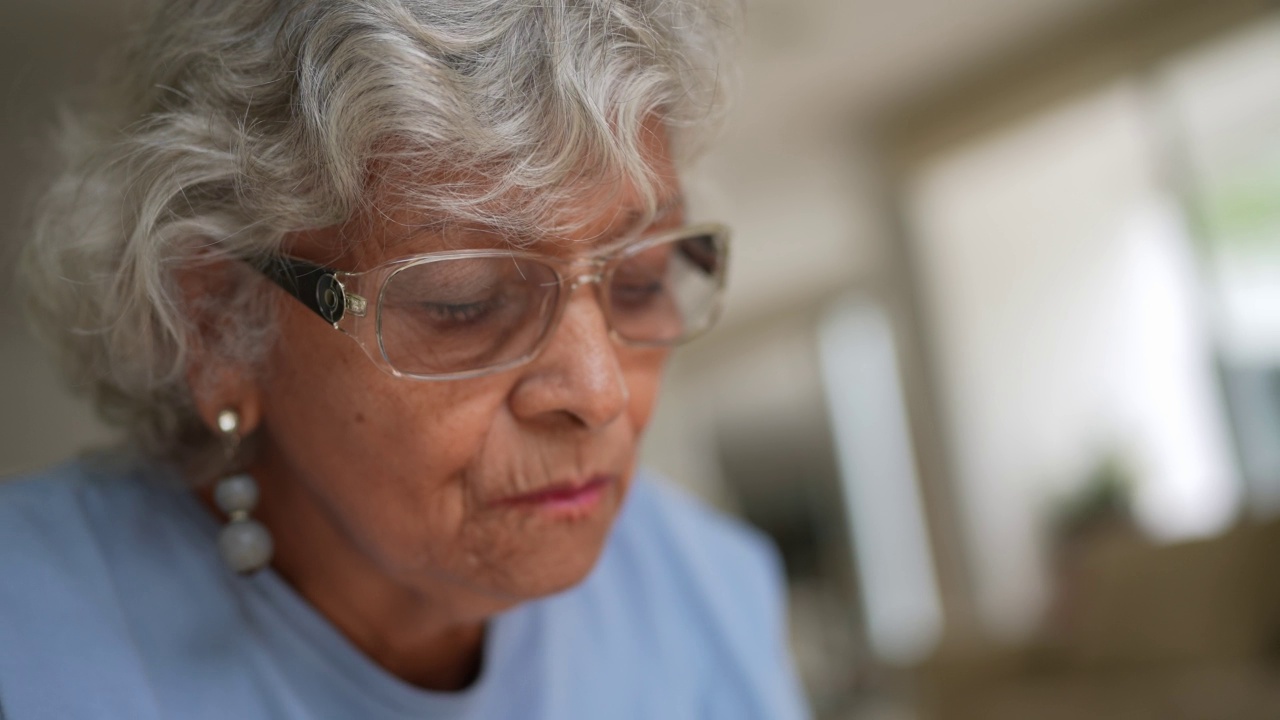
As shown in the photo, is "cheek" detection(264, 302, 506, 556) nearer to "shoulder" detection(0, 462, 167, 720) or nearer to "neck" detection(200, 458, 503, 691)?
"neck" detection(200, 458, 503, 691)

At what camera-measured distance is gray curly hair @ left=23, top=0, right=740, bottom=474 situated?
2.49 feet

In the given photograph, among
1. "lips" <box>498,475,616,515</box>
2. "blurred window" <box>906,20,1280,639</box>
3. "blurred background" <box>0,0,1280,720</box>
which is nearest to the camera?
"lips" <box>498,475,616,515</box>

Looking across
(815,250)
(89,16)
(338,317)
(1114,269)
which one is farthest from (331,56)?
(815,250)

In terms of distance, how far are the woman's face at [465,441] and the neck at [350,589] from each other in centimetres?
Result: 6

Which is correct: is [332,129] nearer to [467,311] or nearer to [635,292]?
[467,311]

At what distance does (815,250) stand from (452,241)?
7.51 metres

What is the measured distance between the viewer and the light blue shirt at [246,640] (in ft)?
2.53

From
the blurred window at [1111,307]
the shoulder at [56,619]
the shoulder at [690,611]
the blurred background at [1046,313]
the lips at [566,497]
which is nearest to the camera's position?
the shoulder at [56,619]

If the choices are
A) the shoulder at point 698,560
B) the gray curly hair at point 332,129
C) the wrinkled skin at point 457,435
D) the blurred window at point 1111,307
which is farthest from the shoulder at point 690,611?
the blurred window at point 1111,307

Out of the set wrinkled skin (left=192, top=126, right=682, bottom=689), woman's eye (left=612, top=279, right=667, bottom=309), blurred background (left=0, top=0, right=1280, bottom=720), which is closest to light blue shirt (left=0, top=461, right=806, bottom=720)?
wrinkled skin (left=192, top=126, right=682, bottom=689)

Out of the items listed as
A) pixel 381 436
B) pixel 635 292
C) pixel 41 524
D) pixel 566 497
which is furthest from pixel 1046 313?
pixel 41 524

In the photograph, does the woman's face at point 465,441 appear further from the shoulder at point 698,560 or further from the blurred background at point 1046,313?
the blurred background at point 1046,313

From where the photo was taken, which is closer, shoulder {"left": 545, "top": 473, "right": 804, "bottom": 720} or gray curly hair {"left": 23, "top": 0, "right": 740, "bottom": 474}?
gray curly hair {"left": 23, "top": 0, "right": 740, "bottom": 474}

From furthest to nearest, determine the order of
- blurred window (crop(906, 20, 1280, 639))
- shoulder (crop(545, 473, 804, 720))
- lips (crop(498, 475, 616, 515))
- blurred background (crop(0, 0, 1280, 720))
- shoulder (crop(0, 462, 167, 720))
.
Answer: blurred window (crop(906, 20, 1280, 639)) → blurred background (crop(0, 0, 1280, 720)) → shoulder (crop(545, 473, 804, 720)) → lips (crop(498, 475, 616, 515)) → shoulder (crop(0, 462, 167, 720))
